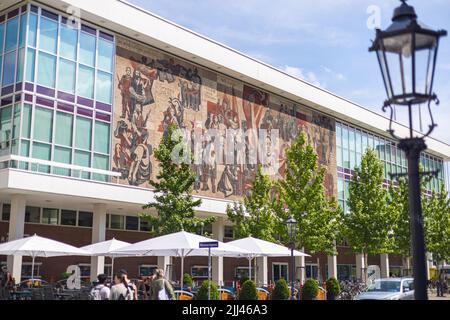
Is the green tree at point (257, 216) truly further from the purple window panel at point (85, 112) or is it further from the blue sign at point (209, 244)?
the blue sign at point (209, 244)

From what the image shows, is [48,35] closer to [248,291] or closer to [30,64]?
[30,64]

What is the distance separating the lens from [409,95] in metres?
5.29

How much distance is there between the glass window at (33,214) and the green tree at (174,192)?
359 inches

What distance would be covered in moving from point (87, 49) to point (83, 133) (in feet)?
16.3

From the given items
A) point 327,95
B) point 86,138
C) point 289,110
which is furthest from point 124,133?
point 327,95

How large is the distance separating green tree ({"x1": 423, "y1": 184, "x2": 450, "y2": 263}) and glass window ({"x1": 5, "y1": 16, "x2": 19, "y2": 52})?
33.2m

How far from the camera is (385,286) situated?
21.1 meters

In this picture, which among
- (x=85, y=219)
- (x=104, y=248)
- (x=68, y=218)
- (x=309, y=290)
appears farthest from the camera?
(x=85, y=219)

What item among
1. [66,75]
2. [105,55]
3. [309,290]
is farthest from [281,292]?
[105,55]

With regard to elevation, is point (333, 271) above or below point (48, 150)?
below

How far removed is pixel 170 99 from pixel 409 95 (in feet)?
101

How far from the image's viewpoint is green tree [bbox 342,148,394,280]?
119 feet

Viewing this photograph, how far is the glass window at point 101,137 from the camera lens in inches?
1225

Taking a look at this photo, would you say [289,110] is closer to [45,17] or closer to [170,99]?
[170,99]
